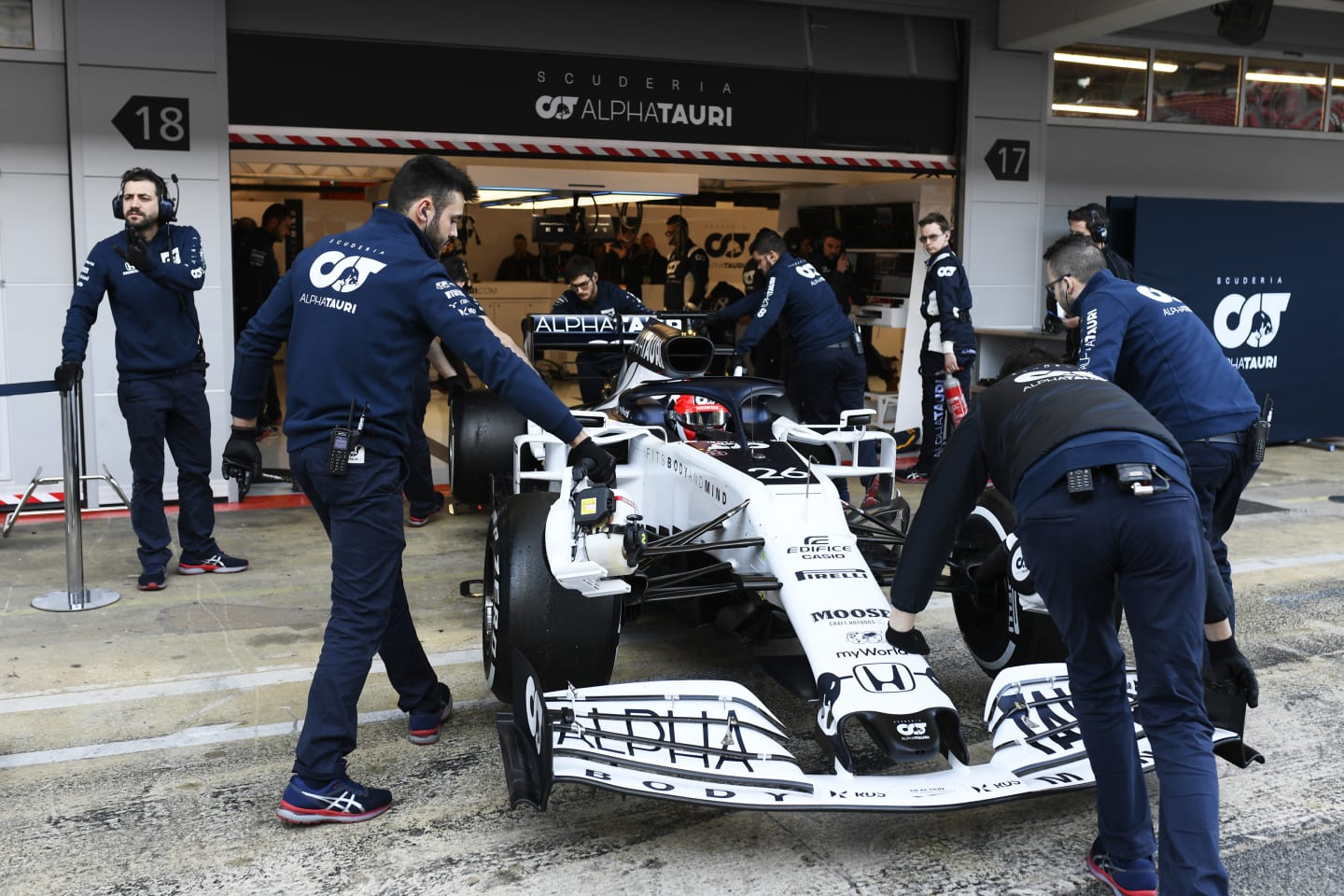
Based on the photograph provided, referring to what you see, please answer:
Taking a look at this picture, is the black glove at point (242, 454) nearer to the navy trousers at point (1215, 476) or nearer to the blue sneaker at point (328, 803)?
the blue sneaker at point (328, 803)

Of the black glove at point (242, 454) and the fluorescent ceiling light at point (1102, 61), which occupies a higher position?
the fluorescent ceiling light at point (1102, 61)

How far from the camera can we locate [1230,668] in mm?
3369

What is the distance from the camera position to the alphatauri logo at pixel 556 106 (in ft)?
28.4

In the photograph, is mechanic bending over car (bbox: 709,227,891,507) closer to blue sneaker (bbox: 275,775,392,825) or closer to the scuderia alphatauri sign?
the scuderia alphatauri sign

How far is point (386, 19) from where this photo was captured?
26.9 ft

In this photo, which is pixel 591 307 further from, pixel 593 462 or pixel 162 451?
pixel 593 462

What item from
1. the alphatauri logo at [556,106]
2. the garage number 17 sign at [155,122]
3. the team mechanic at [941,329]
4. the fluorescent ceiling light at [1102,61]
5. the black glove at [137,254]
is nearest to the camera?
the black glove at [137,254]

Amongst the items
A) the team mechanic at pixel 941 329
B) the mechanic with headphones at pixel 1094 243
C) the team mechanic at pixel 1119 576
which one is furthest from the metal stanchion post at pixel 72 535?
the team mechanic at pixel 941 329

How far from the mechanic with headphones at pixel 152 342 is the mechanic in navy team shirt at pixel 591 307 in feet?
7.85

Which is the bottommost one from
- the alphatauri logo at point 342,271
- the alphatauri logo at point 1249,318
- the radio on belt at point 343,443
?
the radio on belt at point 343,443

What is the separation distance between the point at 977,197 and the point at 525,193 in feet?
14.6

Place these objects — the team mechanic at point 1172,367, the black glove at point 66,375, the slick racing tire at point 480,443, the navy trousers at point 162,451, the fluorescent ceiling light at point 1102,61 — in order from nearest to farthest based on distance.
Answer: the team mechanic at point 1172,367
the black glove at point 66,375
the navy trousers at point 162,451
the slick racing tire at point 480,443
the fluorescent ceiling light at point 1102,61

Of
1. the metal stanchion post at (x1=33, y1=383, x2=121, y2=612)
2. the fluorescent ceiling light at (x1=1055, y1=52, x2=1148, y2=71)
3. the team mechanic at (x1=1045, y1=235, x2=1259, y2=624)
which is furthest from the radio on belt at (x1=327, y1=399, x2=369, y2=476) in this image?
the fluorescent ceiling light at (x1=1055, y1=52, x2=1148, y2=71)

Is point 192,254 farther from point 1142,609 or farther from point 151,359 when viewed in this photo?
point 1142,609
